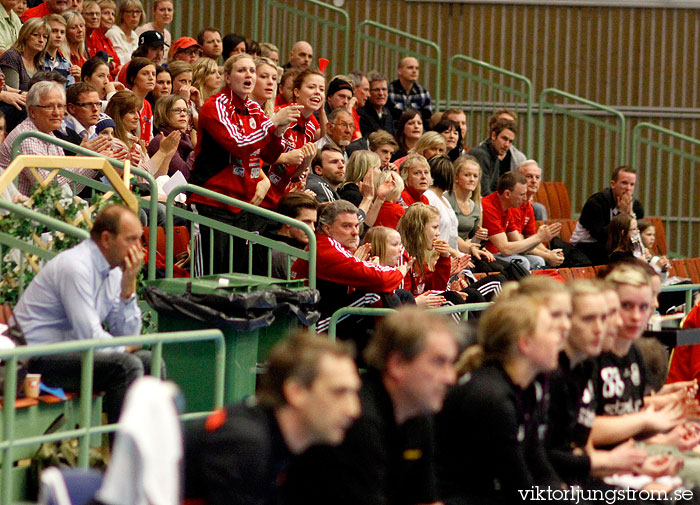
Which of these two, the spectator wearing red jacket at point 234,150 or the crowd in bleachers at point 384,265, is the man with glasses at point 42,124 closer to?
the crowd in bleachers at point 384,265

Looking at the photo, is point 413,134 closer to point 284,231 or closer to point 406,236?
point 406,236

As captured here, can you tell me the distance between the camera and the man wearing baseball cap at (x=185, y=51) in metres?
11.8

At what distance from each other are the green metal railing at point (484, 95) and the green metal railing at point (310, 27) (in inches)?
55.7

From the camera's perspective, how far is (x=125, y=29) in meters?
11.9

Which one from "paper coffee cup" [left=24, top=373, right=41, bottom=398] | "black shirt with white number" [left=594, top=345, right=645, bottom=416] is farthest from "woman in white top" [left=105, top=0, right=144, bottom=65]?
"black shirt with white number" [left=594, top=345, right=645, bottom=416]

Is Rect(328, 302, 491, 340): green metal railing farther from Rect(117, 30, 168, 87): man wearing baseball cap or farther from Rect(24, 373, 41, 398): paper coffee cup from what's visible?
Rect(117, 30, 168, 87): man wearing baseball cap

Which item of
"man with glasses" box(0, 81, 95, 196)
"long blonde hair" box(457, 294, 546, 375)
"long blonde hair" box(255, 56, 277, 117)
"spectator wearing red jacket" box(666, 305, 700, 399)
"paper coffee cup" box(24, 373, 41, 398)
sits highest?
"long blonde hair" box(255, 56, 277, 117)

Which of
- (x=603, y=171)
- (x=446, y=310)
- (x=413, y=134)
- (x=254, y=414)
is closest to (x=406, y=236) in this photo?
(x=446, y=310)

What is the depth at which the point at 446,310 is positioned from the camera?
6234 millimetres

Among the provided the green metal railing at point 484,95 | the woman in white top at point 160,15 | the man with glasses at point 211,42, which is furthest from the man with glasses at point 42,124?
the green metal railing at point 484,95

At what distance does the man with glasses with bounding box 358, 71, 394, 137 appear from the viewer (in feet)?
39.5

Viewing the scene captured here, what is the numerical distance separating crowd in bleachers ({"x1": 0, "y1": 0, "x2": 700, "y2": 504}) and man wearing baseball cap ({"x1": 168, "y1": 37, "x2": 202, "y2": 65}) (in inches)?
1.1

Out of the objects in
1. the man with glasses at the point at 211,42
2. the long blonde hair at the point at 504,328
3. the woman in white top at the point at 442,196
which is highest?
the man with glasses at the point at 211,42

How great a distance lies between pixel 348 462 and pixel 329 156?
546 cm
